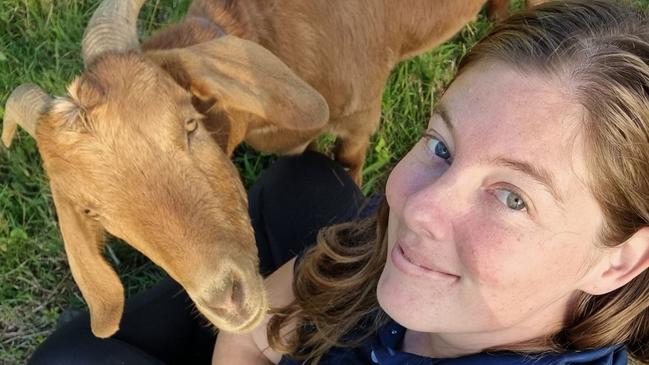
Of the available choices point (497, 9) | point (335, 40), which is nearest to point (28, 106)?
point (335, 40)

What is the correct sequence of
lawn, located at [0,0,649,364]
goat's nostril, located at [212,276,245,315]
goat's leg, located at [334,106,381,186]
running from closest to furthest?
1. goat's nostril, located at [212,276,245,315]
2. goat's leg, located at [334,106,381,186]
3. lawn, located at [0,0,649,364]

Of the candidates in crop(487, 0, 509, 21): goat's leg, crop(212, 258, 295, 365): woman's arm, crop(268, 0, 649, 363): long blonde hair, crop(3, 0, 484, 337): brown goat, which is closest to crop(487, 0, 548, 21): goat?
crop(487, 0, 509, 21): goat's leg

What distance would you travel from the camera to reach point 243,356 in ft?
7.49

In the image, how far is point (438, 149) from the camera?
158 cm

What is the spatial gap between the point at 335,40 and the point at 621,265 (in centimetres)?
170

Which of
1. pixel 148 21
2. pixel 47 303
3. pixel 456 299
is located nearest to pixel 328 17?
pixel 148 21

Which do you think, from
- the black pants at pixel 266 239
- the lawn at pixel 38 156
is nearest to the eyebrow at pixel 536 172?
the black pants at pixel 266 239

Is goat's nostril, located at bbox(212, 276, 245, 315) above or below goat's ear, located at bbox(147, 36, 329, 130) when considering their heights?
below

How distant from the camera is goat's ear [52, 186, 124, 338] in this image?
229cm

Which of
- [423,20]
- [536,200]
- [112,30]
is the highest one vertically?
[536,200]

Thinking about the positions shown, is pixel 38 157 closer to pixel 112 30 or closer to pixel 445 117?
pixel 112 30

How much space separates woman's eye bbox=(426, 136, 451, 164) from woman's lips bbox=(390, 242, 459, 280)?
22 centimetres

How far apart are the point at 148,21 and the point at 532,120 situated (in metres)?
2.73

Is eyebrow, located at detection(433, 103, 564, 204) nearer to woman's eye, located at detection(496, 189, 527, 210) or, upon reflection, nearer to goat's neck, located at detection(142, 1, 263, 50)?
woman's eye, located at detection(496, 189, 527, 210)
